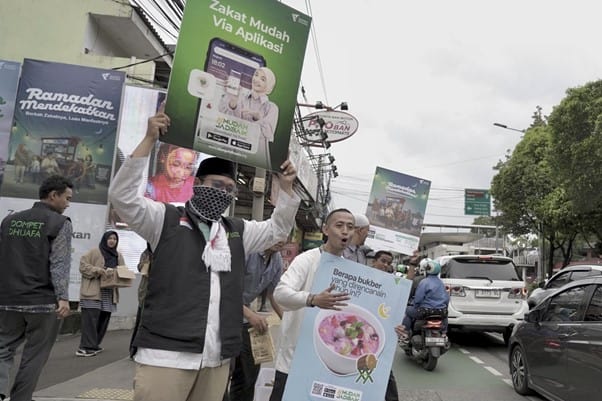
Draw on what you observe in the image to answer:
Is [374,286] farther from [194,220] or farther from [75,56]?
[75,56]

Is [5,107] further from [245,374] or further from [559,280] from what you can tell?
[559,280]

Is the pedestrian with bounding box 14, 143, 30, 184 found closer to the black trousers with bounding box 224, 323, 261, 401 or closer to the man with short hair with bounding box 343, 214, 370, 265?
the black trousers with bounding box 224, 323, 261, 401

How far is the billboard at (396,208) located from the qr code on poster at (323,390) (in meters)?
6.99

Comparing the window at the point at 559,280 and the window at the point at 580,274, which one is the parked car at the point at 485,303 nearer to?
the window at the point at 580,274

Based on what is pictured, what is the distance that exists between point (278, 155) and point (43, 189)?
2.65 metres

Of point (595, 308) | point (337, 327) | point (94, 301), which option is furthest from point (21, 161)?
point (595, 308)

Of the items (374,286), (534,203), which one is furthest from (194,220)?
(534,203)

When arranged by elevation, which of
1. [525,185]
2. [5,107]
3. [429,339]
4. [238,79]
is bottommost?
[429,339]

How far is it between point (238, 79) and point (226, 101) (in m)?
0.13

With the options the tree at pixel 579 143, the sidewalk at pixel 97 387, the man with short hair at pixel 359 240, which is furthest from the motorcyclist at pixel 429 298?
the tree at pixel 579 143

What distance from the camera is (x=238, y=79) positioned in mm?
2521

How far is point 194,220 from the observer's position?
240 cm

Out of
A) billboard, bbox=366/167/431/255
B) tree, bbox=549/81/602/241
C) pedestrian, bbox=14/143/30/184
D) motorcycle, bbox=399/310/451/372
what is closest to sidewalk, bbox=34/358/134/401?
motorcycle, bbox=399/310/451/372

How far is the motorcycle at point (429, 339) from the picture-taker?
7152 millimetres
